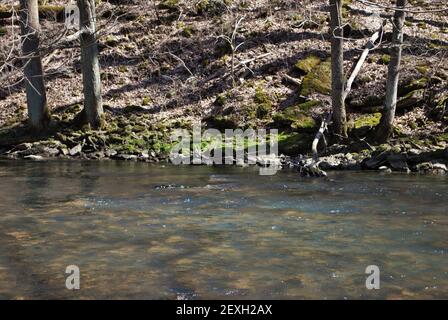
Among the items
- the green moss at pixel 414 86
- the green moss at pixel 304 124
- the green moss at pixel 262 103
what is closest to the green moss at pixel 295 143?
the green moss at pixel 304 124

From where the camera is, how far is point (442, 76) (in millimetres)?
18453

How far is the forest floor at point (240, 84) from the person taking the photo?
17.4 meters

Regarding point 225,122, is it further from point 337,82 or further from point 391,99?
point 391,99

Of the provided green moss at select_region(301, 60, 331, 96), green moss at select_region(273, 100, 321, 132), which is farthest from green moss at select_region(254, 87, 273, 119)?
green moss at select_region(301, 60, 331, 96)

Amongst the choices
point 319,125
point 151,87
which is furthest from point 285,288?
point 151,87

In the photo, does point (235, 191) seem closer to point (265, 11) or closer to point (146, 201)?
point (146, 201)

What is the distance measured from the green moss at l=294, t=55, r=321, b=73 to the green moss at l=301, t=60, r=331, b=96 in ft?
1.58

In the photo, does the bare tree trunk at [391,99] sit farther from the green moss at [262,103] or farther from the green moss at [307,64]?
the green moss at [307,64]

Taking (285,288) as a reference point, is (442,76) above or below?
above

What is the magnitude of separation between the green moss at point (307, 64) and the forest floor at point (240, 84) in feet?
0.15

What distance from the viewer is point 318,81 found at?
64.0 feet

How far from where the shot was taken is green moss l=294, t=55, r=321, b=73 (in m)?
20.7

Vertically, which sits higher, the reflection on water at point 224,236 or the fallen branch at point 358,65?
the fallen branch at point 358,65

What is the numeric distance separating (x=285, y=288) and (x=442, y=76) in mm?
13674
